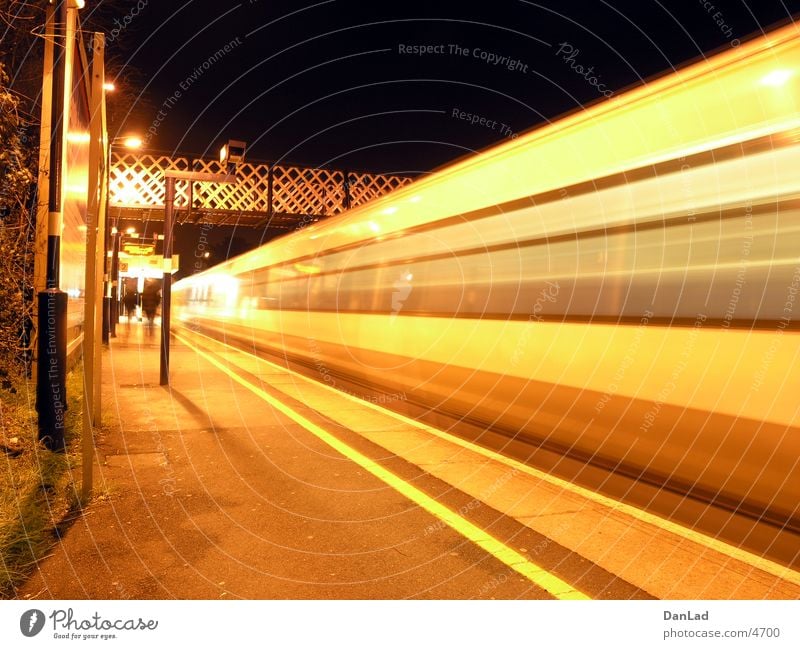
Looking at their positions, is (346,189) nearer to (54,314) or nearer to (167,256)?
(167,256)

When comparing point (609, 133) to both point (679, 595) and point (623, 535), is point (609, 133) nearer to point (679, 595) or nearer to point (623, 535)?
point (623, 535)

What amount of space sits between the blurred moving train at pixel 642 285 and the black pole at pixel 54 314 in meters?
4.03

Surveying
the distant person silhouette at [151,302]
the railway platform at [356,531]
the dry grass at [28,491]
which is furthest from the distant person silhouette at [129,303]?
the railway platform at [356,531]

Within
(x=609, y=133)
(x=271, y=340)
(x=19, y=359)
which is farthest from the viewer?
(x=271, y=340)

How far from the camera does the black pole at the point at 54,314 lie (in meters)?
6.33

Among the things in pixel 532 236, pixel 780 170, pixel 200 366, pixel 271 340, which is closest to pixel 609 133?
pixel 532 236

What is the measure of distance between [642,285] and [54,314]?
199 inches

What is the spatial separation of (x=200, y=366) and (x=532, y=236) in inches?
431

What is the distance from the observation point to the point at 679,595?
3645mm

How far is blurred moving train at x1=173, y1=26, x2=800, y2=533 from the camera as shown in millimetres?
4223
